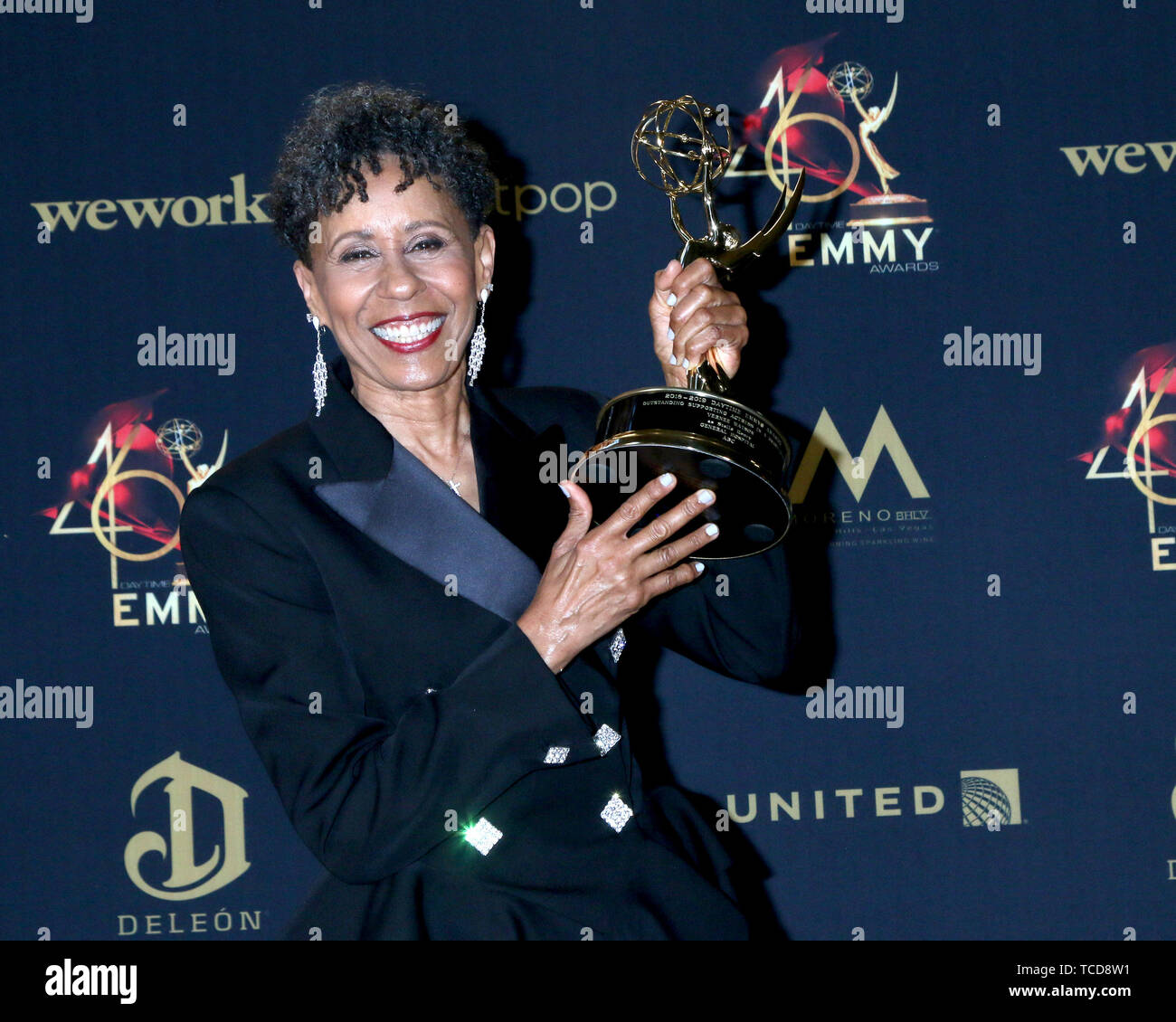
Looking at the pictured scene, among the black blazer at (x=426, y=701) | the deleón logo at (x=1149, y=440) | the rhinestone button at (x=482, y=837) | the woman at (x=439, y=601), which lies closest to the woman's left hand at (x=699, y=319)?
the woman at (x=439, y=601)

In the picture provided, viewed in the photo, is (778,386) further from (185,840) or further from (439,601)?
(185,840)

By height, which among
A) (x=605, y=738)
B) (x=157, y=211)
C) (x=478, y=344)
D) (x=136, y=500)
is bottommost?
(x=605, y=738)

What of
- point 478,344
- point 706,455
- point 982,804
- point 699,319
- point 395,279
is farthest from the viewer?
point 982,804

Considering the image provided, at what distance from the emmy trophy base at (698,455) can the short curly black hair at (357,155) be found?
50 cm

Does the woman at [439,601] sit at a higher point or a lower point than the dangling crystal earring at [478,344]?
lower

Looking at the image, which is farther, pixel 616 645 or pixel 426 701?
pixel 616 645

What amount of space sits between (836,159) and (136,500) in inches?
80.0

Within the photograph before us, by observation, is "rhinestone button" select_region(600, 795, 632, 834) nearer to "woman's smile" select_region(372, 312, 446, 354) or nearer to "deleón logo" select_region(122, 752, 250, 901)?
"woman's smile" select_region(372, 312, 446, 354)

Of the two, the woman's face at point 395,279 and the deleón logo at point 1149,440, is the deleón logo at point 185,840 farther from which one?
the deleón logo at point 1149,440

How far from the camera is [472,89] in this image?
9.77 ft

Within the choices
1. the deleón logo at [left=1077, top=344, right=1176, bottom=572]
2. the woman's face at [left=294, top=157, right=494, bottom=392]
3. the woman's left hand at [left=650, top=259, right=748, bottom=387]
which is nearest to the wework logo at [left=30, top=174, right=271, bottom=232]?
the woman's face at [left=294, top=157, right=494, bottom=392]

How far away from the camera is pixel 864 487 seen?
299cm

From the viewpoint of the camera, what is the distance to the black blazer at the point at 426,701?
1.35 metres

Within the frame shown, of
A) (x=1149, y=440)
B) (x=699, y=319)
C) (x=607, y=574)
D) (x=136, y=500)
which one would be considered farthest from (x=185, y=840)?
(x=1149, y=440)
